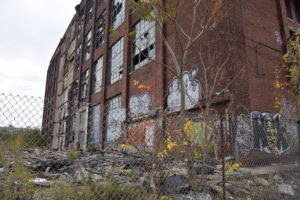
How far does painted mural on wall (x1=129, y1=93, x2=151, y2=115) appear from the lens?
1424 cm

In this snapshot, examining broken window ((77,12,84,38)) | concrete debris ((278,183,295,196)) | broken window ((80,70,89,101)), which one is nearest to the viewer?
concrete debris ((278,183,295,196))

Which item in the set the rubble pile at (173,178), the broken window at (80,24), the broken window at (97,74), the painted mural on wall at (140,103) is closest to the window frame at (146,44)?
the painted mural on wall at (140,103)

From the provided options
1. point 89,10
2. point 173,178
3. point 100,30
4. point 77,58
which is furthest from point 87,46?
point 173,178

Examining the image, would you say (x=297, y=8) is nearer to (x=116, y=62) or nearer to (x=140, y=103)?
(x=140, y=103)

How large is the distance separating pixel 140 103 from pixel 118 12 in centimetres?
952

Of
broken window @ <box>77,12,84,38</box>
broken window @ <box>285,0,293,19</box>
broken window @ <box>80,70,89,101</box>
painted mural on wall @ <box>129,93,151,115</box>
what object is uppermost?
broken window @ <box>77,12,84,38</box>

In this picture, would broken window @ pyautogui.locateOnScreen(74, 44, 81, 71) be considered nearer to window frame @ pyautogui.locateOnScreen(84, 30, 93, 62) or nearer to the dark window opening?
window frame @ pyautogui.locateOnScreen(84, 30, 93, 62)

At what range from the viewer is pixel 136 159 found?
6637 millimetres

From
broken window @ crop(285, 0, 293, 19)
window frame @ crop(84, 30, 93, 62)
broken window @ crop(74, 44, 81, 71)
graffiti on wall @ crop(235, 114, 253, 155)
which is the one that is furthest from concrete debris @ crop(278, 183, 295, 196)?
broken window @ crop(74, 44, 81, 71)

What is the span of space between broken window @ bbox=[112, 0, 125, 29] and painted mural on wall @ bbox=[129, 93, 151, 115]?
7.38m

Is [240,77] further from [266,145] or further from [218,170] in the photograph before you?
[218,170]

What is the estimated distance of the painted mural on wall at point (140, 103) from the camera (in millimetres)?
14239

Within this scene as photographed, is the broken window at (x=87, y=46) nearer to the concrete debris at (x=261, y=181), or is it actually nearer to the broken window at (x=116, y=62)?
the broken window at (x=116, y=62)

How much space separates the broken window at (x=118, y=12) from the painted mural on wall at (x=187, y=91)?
Answer: 9.36m
